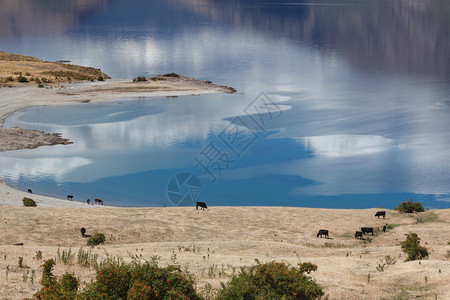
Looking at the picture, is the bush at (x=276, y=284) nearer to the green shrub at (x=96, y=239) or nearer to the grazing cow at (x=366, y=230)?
the green shrub at (x=96, y=239)

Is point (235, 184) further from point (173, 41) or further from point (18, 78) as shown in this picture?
point (173, 41)

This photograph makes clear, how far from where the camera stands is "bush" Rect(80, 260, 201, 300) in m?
14.8

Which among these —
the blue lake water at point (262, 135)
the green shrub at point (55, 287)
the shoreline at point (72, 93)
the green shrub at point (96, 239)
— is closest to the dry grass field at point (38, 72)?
the shoreline at point (72, 93)

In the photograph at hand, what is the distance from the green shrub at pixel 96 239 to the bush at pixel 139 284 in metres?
12.6

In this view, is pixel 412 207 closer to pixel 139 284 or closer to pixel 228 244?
pixel 228 244

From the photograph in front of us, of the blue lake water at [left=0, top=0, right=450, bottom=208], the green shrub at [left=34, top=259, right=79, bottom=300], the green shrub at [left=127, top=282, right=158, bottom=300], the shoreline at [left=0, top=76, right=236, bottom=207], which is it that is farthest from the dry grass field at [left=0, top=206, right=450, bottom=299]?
the shoreline at [left=0, top=76, right=236, bottom=207]

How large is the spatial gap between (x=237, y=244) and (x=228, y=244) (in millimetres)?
412

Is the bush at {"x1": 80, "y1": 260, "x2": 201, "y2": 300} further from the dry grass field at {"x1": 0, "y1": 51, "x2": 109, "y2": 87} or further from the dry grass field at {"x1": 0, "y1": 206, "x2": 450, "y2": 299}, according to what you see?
the dry grass field at {"x1": 0, "y1": 51, "x2": 109, "y2": 87}

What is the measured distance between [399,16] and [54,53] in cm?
11621

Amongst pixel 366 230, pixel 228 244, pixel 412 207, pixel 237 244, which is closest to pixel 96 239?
pixel 228 244

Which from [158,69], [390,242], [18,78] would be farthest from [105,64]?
[390,242]

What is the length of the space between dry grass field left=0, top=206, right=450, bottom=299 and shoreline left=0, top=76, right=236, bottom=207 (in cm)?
3130

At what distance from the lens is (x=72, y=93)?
89.3 meters

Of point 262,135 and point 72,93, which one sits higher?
point 72,93
